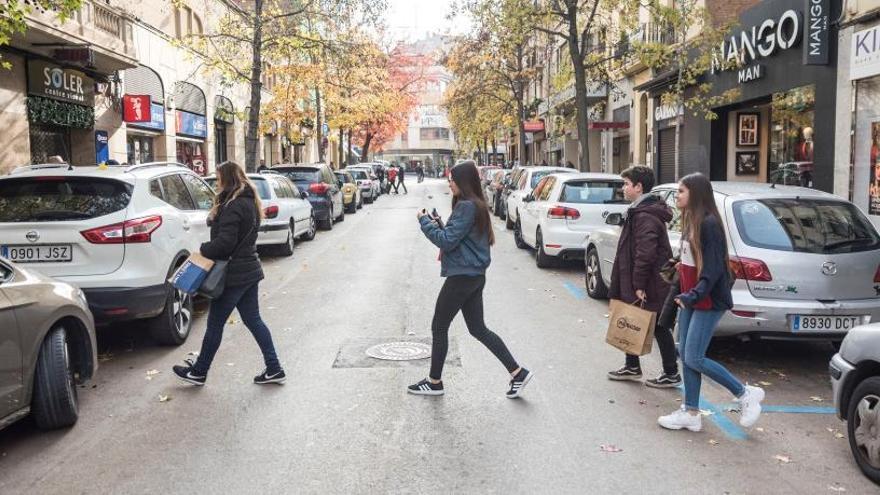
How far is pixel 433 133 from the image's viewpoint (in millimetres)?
109812

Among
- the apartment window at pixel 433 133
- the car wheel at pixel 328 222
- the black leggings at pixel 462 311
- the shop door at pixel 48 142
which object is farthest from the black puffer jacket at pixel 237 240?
the apartment window at pixel 433 133

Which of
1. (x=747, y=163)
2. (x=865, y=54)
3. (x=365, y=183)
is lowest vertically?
(x=365, y=183)

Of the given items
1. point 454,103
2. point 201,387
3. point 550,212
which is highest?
point 454,103

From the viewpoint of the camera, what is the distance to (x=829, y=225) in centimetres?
647

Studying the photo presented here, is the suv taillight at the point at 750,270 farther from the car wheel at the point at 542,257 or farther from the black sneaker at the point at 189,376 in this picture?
the car wheel at the point at 542,257

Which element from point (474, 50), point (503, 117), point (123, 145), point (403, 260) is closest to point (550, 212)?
point (403, 260)

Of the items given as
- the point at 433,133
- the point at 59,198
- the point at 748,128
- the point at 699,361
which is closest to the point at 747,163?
the point at 748,128

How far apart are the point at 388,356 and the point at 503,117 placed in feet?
115

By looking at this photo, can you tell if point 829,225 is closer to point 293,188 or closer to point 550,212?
point 550,212

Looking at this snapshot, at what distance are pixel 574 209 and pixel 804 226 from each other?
565cm

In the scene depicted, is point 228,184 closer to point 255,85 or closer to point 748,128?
point 255,85

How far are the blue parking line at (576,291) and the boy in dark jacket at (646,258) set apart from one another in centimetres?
402

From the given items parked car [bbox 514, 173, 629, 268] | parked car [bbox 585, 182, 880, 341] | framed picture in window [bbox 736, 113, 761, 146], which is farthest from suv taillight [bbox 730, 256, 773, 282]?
framed picture in window [bbox 736, 113, 761, 146]

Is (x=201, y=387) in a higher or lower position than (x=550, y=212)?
lower
